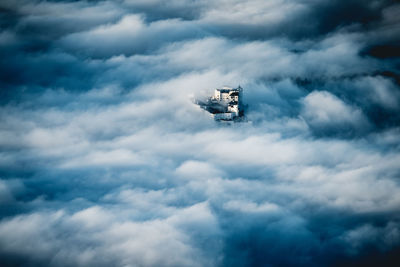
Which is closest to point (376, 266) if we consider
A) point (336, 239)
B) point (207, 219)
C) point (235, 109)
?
point (336, 239)

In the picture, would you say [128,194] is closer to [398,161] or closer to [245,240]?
[245,240]

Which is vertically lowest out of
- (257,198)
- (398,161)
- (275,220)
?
(275,220)

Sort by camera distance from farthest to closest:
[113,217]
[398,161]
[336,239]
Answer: [398,161] → [113,217] → [336,239]

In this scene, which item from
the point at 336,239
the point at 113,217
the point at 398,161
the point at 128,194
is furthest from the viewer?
the point at 398,161

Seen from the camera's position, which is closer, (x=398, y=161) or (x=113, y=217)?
(x=113, y=217)

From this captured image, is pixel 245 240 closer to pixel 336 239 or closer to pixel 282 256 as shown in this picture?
pixel 282 256

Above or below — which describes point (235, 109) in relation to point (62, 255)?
above

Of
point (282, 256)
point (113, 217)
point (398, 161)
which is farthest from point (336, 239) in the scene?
point (113, 217)

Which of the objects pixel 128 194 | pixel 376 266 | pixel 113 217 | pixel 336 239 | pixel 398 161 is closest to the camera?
pixel 376 266

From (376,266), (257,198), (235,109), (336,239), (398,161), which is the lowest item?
(376,266)
